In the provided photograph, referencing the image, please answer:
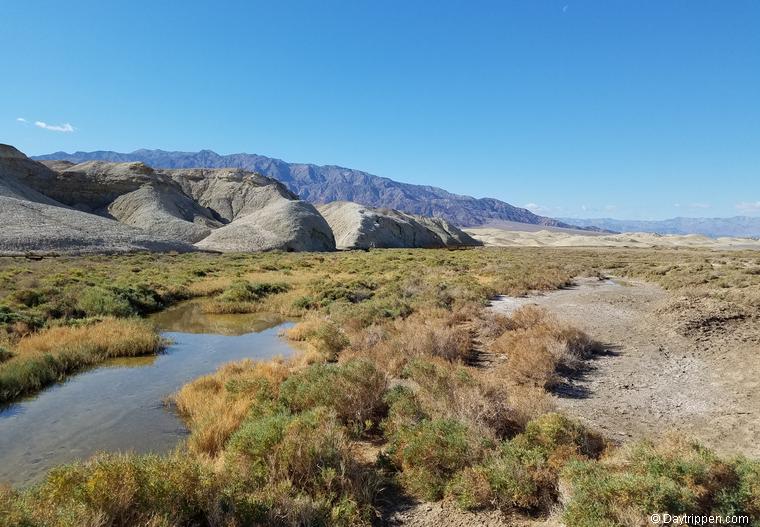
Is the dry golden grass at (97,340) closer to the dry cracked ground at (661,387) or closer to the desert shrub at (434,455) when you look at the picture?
the desert shrub at (434,455)

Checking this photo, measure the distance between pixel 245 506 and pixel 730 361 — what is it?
10894mm

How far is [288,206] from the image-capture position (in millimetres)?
82938

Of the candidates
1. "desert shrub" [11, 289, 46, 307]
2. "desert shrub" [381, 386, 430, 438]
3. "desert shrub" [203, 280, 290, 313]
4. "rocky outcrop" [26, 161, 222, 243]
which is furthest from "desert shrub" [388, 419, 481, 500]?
"rocky outcrop" [26, 161, 222, 243]

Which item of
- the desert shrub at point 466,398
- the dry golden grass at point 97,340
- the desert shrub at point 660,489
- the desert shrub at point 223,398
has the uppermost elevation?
the desert shrub at point 660,489

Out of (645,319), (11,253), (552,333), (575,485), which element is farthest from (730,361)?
(11,253)

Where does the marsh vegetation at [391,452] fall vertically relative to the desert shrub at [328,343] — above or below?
above

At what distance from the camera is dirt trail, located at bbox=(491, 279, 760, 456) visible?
708cm

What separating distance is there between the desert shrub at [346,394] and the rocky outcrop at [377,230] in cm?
7514

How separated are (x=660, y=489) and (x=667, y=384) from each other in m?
5.76

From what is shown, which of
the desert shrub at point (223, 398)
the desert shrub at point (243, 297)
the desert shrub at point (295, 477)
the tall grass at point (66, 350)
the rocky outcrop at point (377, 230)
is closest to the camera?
the desert shrub at point (295, 477)

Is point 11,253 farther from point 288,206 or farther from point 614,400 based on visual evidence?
point 614,400

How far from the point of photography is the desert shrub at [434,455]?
5.59m

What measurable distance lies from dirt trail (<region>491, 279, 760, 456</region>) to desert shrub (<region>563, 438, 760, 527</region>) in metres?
1.88

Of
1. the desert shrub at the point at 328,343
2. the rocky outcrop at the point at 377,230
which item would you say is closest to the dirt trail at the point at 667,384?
the desert shrub at the point at 328,343
